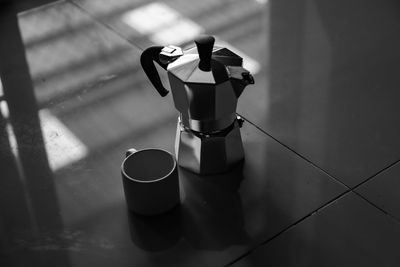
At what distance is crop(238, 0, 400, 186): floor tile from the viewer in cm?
110

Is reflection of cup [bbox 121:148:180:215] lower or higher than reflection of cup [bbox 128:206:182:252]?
higher

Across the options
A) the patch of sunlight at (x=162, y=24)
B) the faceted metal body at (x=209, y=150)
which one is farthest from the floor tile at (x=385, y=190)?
the patch of sunlight at (x=162, y=24)

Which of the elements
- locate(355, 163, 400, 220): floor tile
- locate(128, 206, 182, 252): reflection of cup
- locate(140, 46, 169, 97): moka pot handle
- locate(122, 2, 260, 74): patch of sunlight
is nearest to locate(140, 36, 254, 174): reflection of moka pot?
locate(140, 46, 169, 97): moka pot handle

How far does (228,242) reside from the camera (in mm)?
938

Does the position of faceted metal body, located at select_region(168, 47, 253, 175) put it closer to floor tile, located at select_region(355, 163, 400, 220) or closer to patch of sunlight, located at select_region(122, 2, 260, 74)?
floor tile, located at select_region(355, 163, 400, 220)

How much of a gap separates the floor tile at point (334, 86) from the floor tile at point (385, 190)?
0.05ft

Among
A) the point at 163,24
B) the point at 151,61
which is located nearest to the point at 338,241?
the point at 151,61

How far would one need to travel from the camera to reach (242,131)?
1.15m

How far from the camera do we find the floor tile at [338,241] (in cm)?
90

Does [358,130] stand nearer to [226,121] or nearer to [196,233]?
[226,121]

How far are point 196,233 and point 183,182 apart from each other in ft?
0.39

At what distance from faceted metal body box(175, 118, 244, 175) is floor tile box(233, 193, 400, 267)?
173 mm

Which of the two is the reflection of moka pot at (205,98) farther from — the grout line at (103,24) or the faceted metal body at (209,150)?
the grout line at (103,24)

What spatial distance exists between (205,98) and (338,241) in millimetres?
288
